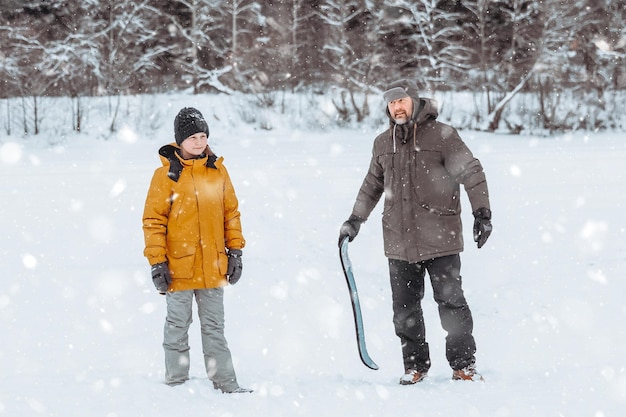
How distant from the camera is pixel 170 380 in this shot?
3.56 metres

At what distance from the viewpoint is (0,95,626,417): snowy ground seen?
345 centimetres

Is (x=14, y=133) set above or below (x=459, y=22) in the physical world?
below

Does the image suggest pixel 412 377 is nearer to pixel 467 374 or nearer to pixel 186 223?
pixel 467 374

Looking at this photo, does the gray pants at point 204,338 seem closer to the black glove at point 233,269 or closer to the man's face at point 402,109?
the black glove at point 233,269

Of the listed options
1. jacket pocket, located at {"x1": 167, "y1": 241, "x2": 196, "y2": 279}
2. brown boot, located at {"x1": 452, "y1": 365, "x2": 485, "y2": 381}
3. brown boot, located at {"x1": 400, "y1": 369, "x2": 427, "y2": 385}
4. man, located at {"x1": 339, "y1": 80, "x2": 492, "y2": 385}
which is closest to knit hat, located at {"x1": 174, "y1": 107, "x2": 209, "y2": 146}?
jacket pocket, located at {"x1": 167, "y1": 241, "x2": 196, "y2": 279}

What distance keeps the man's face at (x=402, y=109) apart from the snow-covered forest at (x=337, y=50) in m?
18.5

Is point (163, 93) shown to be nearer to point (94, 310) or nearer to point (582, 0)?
point (582, 0)

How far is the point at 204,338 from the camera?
145 inches

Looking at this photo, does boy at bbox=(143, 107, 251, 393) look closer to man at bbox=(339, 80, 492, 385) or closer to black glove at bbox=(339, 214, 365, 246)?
black glove at bbox=(339, 214, 365, 246)

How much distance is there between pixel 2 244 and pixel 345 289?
3.85m

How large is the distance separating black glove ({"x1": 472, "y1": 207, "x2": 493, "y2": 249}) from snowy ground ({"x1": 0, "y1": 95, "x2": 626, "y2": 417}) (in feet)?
2.61

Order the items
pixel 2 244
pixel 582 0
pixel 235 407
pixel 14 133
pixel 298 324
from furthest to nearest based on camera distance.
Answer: pixel 582 0 → pixel 14 133 → pixel 2 244 → pixel 298 324 → pixel 235 407

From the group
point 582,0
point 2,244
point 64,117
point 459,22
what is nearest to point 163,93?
point 64,117

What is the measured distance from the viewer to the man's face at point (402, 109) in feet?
12.5
